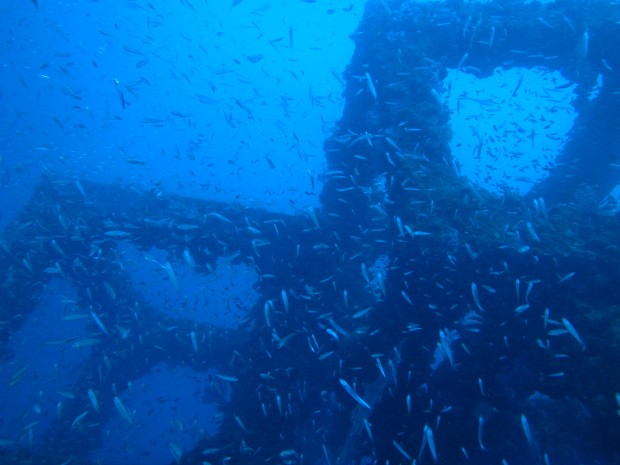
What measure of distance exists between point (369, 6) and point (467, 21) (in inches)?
125

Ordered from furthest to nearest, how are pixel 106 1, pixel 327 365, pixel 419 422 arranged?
1. pixel 106 1
2. pixel 327 365
3. pixel 419 422

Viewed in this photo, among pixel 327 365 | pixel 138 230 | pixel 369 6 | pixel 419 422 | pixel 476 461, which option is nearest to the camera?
pixel 476 461

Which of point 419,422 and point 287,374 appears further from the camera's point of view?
point 287,374

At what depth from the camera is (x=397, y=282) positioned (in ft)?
23.3

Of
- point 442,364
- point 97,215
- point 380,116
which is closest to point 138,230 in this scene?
point 97,215

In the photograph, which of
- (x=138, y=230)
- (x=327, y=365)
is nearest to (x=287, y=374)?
(x=327, y=365)

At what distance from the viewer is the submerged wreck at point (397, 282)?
17.7ft

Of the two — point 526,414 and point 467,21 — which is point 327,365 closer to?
point 526,414

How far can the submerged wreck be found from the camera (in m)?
5.40

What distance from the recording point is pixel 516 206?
7219 millimetres

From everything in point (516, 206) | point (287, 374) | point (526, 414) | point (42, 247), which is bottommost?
point (287, 374)

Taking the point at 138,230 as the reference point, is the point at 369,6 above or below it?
above

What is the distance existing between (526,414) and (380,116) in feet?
22.5

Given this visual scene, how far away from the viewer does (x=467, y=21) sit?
9102mm
